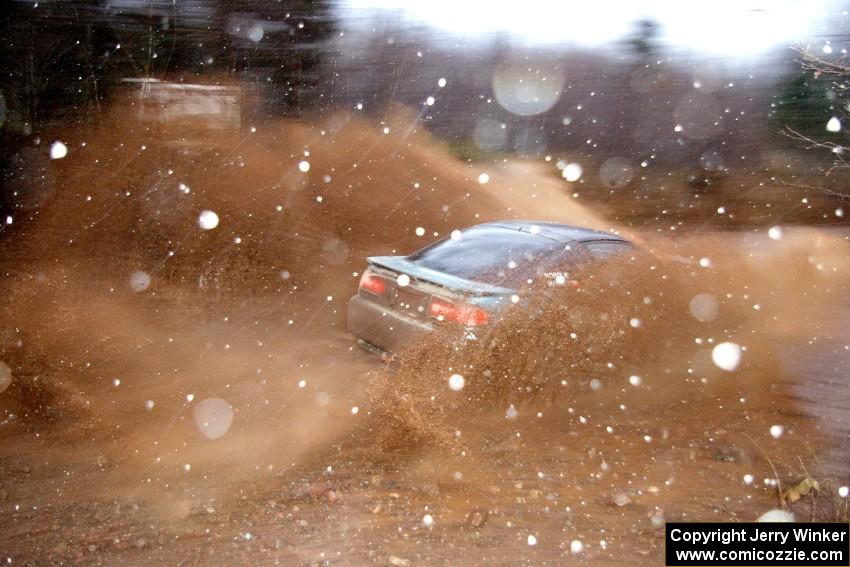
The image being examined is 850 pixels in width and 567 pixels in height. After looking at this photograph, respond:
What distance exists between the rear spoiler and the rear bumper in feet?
1.05

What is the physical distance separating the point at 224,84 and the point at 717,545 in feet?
44.1

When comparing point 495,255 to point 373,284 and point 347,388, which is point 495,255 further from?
point 347,388

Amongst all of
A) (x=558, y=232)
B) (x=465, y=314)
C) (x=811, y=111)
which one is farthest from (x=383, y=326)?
(x=811, y=111)

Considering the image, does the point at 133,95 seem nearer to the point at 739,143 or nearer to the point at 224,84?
the point at 224,84

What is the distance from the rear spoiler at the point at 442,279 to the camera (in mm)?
4246

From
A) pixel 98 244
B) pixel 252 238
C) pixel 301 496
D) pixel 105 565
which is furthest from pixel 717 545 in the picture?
pixel 98 244

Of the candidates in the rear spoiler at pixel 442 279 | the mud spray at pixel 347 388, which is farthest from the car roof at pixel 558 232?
the rear spoiler at pixel 442 279

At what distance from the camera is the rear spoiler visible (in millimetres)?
4246

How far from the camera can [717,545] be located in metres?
3.20

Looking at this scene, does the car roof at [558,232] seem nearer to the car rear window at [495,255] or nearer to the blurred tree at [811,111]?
the car rear window at [495,255]

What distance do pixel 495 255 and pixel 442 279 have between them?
0.70m

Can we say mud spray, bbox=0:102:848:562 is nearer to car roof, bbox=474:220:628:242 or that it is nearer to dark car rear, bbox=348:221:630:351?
dark car rear, bbox=348:221:630:351

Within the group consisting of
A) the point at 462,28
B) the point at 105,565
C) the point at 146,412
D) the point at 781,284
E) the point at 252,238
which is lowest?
the point at 781,284

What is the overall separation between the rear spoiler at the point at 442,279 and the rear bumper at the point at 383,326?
321 mm
